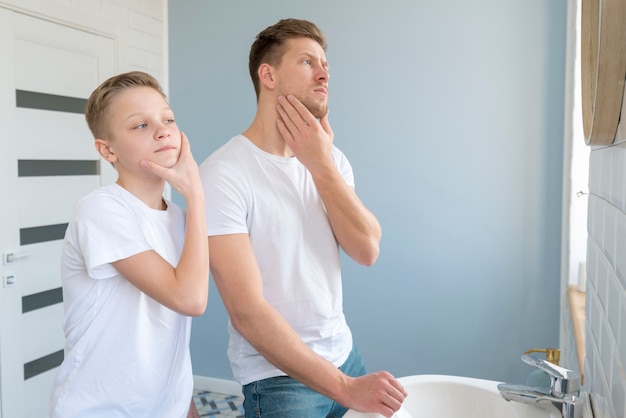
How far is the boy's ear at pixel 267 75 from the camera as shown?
1.55 meters

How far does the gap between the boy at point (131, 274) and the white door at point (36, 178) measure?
161 centimetres

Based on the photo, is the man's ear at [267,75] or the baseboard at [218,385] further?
the baseboard at [218,385]

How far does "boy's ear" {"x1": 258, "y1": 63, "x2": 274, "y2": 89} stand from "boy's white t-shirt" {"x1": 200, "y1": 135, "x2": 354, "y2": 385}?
0.20 meters

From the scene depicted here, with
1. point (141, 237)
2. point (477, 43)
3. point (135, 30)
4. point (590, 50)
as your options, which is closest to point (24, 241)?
point (135, 30)

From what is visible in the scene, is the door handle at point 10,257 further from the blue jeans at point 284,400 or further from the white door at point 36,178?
the blue jeans at point 284,400

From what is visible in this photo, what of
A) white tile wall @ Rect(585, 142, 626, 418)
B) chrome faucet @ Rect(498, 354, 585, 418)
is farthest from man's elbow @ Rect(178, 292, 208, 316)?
white tile wall @ Rect(585, 142, 626, 418)

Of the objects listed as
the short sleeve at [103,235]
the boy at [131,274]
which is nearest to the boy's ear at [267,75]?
the boy at [131,274]

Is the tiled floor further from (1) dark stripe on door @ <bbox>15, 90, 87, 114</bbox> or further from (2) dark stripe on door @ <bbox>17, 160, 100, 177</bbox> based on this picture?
(1) dark stripe on door @ <bbox>15, 90, 87, 114</bbox>

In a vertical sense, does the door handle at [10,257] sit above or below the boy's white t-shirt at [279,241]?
below

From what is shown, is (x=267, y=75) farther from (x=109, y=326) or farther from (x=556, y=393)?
(x=556, y=393)

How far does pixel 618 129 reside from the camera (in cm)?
69

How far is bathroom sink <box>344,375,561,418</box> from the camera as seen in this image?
1.20 meters

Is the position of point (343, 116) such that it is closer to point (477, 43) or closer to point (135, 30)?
point (477, 43)

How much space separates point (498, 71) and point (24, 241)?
2.27m
